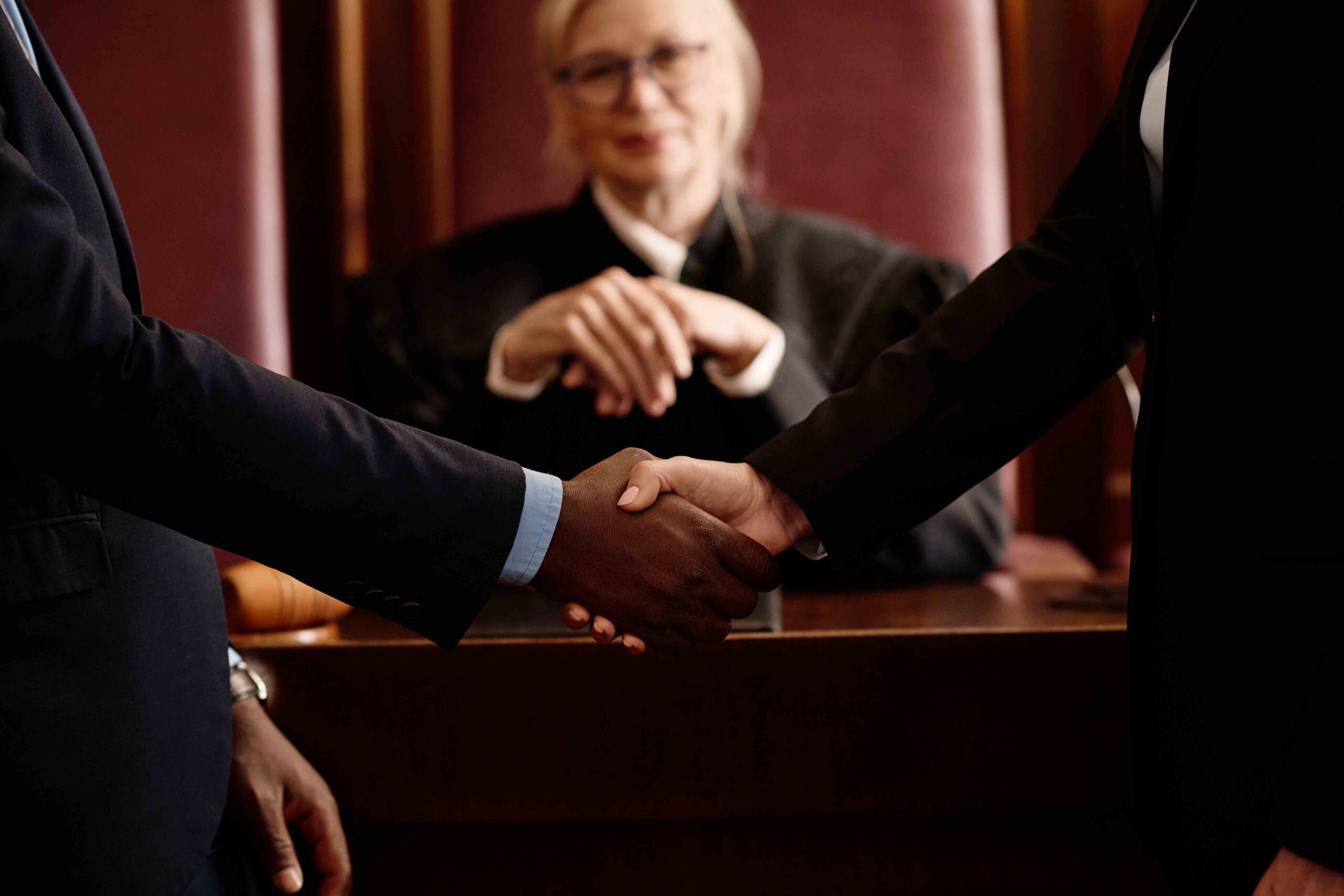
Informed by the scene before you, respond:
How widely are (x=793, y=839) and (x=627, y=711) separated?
190mm

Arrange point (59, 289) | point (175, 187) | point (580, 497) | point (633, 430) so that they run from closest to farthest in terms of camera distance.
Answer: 1. point (59, 289)
2. point (580, 497)
3. point (633, 430)
4. point (175, 187)

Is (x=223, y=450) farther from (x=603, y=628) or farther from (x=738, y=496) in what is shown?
(x=738, y=496)

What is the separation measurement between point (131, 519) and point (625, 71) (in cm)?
95

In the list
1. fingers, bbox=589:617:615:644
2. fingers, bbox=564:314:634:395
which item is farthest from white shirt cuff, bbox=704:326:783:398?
fingers, bbox=589:617:615:644

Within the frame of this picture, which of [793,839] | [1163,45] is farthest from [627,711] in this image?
[1163,45]

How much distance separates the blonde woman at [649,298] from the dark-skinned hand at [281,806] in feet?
1.76

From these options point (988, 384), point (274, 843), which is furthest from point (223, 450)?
point (988, 384)

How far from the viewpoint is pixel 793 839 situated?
3.10ft

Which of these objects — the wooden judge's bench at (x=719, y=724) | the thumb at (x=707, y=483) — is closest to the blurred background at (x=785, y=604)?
the wooden judge's bench at (x=719, y=724)

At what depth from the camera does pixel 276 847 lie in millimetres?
805

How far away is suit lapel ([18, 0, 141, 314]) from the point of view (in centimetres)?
69

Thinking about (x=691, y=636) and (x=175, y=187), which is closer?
(x=691, y=636)

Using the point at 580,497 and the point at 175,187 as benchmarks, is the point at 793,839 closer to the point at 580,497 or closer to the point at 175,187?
the point at 580,497

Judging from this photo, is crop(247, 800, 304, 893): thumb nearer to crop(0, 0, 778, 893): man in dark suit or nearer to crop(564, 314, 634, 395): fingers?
crop(0, 0, 778, 893): man in dark suit
